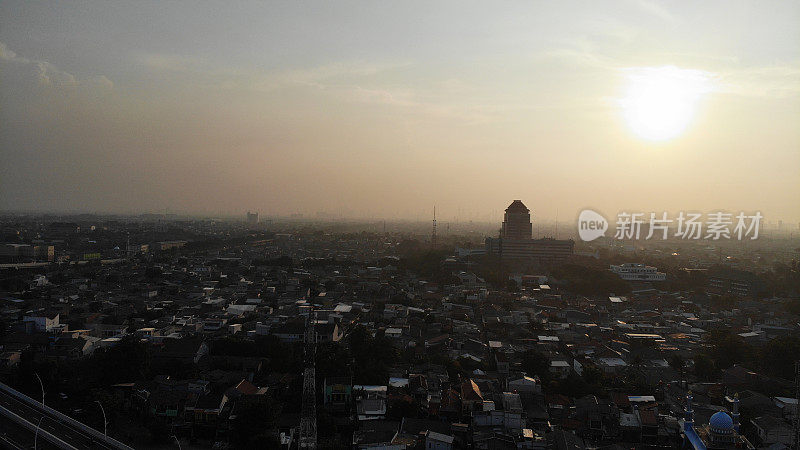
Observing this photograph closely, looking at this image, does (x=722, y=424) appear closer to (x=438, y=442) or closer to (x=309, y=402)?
(x=438, y=442)

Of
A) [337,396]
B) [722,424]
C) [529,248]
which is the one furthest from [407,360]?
[529,248]

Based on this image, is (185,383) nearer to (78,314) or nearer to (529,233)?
(78,314)

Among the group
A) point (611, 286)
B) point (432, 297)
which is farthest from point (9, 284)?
point (611, 286)

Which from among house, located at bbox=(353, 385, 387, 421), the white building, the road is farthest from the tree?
the white building

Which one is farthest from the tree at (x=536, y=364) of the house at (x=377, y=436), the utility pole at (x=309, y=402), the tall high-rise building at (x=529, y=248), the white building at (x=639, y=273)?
the tall high-rise building at (x=529, y=248)

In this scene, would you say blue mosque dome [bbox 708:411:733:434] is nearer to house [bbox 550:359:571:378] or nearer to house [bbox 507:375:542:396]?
house [bbox 507:375:542:396]
